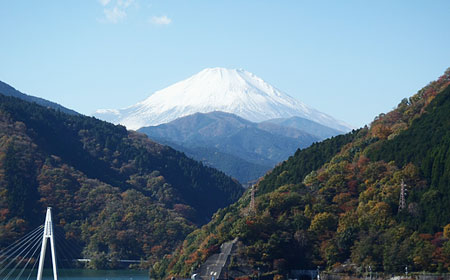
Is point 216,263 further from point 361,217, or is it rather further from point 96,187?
point 96,187

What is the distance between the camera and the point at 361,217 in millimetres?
89875

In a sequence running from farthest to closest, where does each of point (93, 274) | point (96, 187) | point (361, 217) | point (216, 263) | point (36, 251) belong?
point (96, 187) → point (36, 251) → point (93, 274) → point (361, 217) → point (216, 263)

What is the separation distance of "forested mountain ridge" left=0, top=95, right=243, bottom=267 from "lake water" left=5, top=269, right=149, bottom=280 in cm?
563

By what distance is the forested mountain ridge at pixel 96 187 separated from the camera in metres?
139

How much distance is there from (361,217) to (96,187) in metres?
76.4

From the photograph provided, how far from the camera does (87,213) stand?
148 meters

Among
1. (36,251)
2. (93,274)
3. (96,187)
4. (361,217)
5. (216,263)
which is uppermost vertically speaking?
(96,187)

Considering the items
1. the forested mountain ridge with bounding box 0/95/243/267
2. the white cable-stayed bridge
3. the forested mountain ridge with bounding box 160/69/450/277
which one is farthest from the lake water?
the forested mountain ridge with bounding box 160/69/450/277

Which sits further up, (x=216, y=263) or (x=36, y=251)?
(x=36, y=251)

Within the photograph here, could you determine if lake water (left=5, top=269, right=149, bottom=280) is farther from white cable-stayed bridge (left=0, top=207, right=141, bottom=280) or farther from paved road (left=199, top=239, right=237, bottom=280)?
paved road (left=199, top=239, right=237, bottom=280)

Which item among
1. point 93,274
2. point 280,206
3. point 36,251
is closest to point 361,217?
point 280,206

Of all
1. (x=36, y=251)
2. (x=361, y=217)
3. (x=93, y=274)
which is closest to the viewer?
(x=361, y=217)

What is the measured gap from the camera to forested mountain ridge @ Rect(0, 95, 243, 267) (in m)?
139

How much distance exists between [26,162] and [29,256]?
95.0 feet
